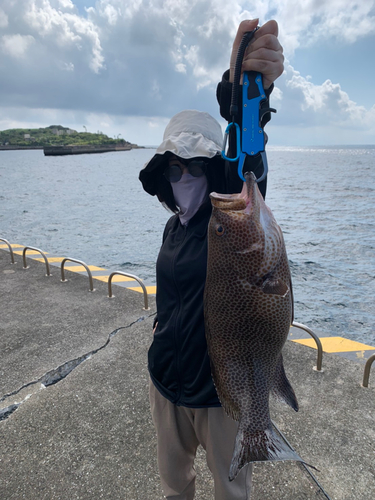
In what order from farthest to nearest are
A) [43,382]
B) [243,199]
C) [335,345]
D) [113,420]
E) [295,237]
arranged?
1. [295,237]
2. [335,345]
3. [43,382]
4. [113,420]
5. [243,199]

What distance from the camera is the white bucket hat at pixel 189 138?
1.97 m

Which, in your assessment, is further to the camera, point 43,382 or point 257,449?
point 43,382

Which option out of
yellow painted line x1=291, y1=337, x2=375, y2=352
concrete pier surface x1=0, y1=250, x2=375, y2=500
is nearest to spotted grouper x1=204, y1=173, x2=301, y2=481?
concrete pier surface x1=0, y1=250, x2=375, y2=500

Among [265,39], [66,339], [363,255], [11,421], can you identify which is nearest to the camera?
[265,39]

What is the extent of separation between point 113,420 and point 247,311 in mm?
2465

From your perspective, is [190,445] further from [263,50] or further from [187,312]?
[263,50]

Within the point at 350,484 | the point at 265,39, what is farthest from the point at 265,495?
the point at 265,39

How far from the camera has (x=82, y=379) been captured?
4023 mm

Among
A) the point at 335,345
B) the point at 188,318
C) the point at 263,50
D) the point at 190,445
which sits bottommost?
the point at 335,345

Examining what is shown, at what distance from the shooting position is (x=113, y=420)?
3424 mm

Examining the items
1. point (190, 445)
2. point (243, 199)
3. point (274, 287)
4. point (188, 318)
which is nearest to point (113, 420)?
point (190, 445)

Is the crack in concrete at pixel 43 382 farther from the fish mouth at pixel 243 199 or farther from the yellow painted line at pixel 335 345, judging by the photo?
the fish mouth at pixel 243 199

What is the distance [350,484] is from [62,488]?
228 cm

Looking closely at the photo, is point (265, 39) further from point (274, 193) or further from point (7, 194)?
point (7, 194)
